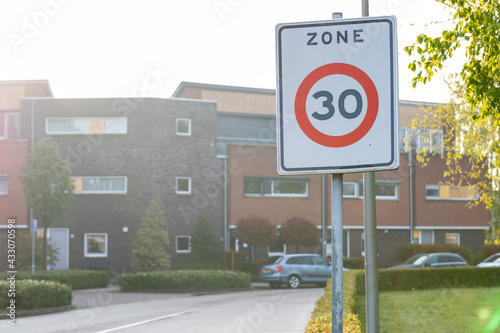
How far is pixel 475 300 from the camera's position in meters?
17.9

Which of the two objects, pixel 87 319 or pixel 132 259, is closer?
pixel 87 319

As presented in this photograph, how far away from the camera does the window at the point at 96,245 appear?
117 feet

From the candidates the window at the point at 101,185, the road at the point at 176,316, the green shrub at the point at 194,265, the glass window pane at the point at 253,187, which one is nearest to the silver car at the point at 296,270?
the green shrub at the point at 194,265

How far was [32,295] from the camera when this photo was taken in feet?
58.7

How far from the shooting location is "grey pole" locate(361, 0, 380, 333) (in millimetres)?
8289

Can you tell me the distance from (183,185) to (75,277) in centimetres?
1185

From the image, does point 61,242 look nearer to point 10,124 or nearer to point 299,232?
point 10,124

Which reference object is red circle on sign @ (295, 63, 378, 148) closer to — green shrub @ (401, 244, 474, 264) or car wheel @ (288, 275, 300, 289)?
car wheel @ (288, 275, 300, 289)

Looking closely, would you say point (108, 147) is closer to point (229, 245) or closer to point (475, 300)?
point (229, 245)

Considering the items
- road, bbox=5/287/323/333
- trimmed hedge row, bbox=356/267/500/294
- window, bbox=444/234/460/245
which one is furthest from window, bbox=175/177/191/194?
window, bbox=444/234/460/245

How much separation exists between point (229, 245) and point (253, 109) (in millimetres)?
13164

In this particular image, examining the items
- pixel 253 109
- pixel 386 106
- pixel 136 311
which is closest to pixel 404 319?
pixel 136 311

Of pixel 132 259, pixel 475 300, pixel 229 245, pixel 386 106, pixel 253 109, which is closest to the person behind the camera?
pixel 386 106

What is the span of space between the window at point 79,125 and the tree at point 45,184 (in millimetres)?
8099
